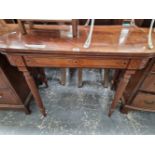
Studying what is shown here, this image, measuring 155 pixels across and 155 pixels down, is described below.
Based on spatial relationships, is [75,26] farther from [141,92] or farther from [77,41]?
[141,92]

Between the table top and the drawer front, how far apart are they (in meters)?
0.07

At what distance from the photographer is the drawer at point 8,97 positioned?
1.17m

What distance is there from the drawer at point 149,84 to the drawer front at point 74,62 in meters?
0.29

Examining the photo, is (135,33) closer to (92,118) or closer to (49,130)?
(92,118)

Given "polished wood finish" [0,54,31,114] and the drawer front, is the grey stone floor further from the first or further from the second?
the drawer front

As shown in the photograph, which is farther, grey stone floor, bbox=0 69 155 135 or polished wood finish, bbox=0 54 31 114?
grey stone floor, bbox=0 69 155 135

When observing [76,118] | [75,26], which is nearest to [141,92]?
[76,118]

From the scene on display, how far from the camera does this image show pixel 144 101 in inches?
48.8

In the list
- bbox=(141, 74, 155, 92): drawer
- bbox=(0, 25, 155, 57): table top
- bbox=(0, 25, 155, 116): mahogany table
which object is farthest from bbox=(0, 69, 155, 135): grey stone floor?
bbox=(0, 25, 155, 57): table top

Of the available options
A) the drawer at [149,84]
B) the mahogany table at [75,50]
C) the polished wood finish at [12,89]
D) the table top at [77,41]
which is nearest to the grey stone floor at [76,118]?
the polished wood finish at [12,89]

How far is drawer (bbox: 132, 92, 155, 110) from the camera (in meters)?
1.18
